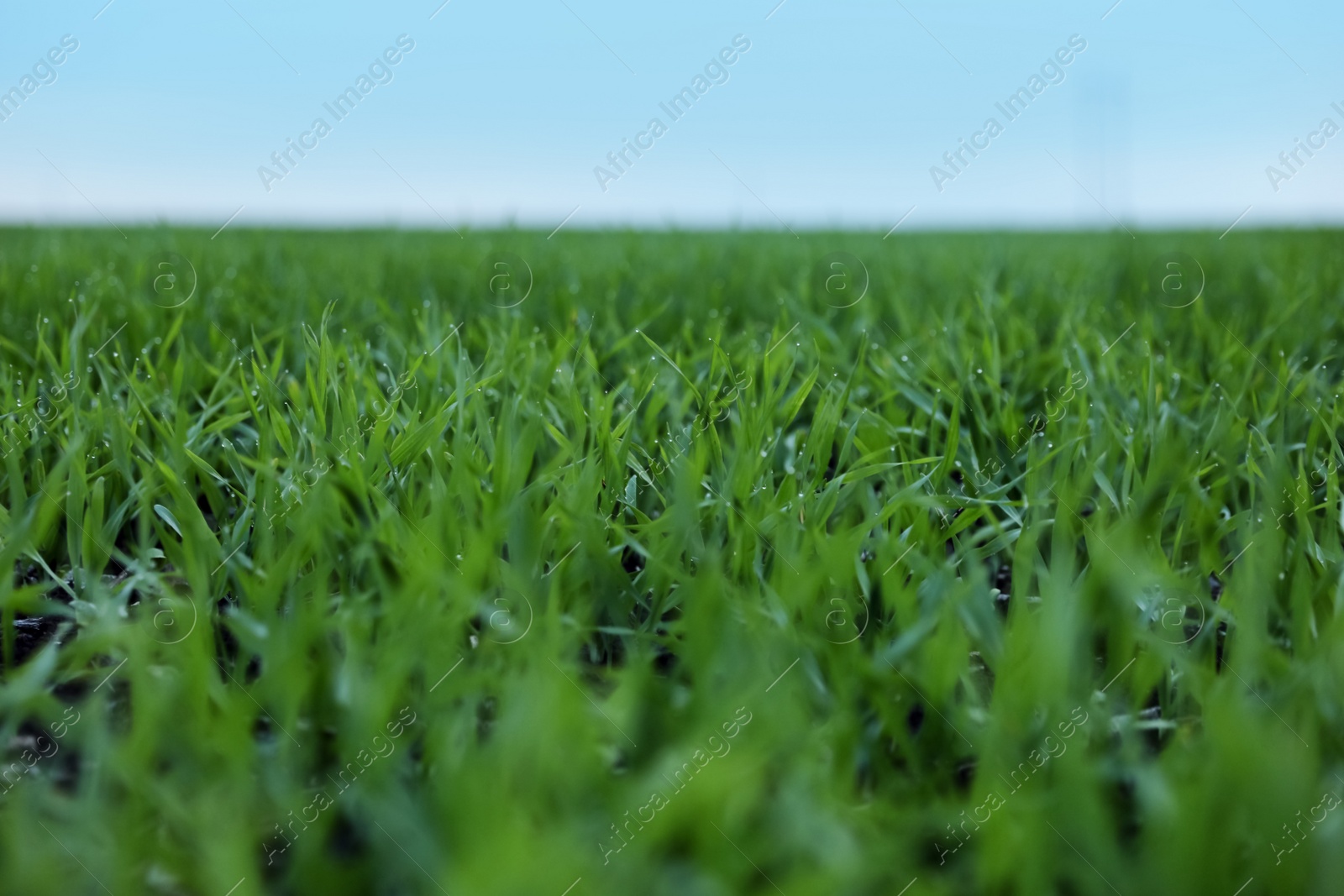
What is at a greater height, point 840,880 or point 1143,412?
point 1143,412

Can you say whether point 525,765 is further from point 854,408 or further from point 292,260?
point 292,260

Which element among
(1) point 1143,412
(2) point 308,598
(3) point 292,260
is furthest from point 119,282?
(1) point 1143,412

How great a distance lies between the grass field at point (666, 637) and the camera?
0.70m

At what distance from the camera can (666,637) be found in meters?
1.10

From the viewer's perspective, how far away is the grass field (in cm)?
70

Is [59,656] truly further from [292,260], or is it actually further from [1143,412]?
[292,260]

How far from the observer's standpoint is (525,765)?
0.74m

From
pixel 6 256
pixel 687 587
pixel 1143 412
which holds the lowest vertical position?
pixel 687 587

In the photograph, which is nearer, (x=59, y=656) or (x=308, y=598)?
(x=59, y=656)

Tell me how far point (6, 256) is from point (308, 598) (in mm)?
3477

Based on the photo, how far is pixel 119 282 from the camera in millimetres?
2891

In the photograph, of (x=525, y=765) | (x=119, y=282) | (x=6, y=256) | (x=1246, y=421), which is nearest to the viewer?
(x=525, y=765)

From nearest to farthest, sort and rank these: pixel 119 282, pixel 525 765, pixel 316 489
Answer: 1. pixel 525 765
2. pixel 316 489
3. pixel 119 282

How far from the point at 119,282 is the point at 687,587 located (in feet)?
8.91
